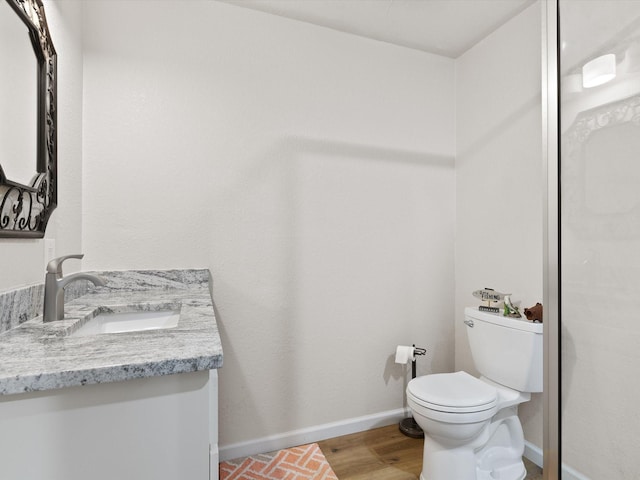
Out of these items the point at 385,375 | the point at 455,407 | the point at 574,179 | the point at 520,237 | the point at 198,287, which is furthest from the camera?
the point at 385,375

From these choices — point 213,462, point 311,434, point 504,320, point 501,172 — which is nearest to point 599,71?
point 501,172

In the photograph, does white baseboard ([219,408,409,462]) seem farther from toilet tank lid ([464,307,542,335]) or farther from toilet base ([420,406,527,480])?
toilet tank lid ([464,307,542,335])

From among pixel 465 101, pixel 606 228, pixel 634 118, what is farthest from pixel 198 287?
pixel 465 101

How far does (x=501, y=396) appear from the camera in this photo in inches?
64.3

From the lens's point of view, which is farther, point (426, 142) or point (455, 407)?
point (426, 142)

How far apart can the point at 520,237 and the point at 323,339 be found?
126cm


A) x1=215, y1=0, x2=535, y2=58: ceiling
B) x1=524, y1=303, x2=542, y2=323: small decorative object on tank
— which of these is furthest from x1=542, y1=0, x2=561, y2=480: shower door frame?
x1=215, y1=0, x2=535, y2=58: ceiling

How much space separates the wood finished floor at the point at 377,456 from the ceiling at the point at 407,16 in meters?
2.44

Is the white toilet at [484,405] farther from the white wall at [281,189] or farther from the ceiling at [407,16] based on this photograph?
the ceiling at [407,16]

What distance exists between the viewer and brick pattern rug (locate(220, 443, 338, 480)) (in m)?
1.71

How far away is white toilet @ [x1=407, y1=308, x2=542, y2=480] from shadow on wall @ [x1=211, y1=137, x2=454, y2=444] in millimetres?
528

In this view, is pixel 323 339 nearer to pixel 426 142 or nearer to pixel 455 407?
pixel 455 407

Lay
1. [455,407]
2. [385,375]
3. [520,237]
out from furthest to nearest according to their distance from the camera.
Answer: [385,375]
[520,237]
[455,407]

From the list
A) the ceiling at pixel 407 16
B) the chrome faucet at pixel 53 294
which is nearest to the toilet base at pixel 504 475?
the chrome faucet at pixel 53 294
